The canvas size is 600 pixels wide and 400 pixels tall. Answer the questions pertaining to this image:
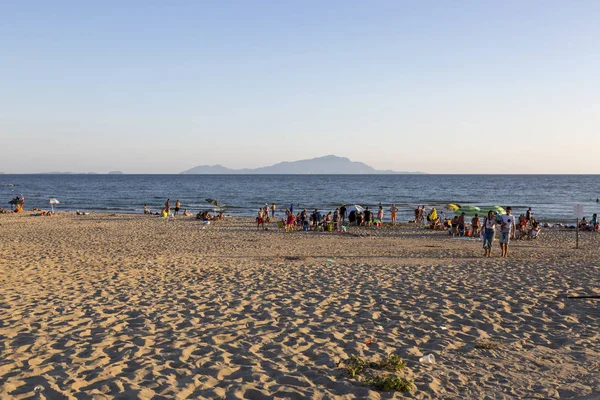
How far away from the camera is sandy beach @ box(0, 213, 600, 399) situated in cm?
488


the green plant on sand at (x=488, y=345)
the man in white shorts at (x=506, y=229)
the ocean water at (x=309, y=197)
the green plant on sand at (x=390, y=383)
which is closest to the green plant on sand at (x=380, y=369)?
the green plant on sand at (x=390, y=383)

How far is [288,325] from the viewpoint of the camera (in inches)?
274

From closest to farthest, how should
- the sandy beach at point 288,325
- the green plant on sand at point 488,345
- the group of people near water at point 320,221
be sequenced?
1. the sandy beach at point 288,325
2. the green plant on sand at point 488,345
3. the group of people near water at point 320,221

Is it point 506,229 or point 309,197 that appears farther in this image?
point 309,197

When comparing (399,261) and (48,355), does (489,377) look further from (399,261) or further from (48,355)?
(399,261)

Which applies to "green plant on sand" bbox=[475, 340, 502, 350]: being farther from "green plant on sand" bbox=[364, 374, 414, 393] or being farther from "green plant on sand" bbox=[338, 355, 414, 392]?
"green plant on sand" bbox=[364, 374, 414, 393]

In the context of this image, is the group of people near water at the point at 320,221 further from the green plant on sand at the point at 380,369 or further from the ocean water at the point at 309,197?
the green plant on sand at the point at 380,369

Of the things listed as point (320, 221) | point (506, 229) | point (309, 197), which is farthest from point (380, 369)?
point (309, 197)

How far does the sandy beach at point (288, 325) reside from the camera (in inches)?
192

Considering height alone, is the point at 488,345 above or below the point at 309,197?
above

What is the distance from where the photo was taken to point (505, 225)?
14570mm

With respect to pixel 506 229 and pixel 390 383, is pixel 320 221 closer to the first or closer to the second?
pixel 506 229

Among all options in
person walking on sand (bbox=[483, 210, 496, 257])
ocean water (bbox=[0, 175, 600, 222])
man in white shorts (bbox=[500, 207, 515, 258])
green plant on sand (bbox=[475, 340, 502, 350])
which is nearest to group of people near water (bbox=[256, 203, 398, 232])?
person walking on sand (bbox=[483, 210, 496, 257])

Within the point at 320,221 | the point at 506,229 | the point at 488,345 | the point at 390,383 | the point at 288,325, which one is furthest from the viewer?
the point at 320,221
